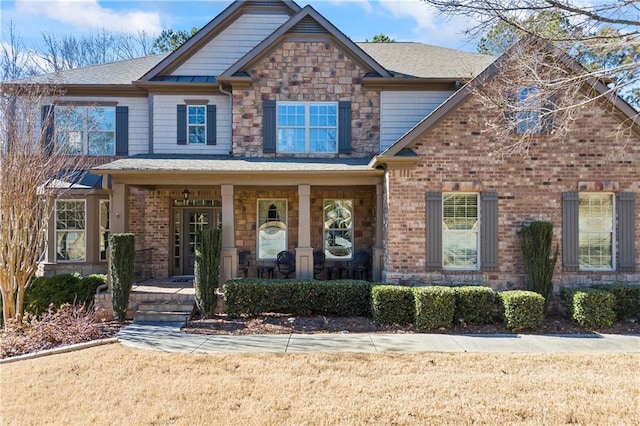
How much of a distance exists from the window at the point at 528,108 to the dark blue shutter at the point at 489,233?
1.74 m

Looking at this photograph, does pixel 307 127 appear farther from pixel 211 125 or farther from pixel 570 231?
pixel 570 231

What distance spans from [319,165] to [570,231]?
6.21 meters

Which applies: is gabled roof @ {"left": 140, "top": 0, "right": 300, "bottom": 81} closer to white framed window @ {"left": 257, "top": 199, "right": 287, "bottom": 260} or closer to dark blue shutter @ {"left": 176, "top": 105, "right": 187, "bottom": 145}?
dark blue shutter @ {"left": 176, "top": 105, "right": 187, "bottom": 145}

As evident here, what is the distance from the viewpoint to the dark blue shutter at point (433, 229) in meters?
9.81

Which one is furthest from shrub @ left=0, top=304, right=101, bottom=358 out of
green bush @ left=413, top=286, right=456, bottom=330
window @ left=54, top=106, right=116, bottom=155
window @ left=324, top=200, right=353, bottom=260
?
window @ left=324, top=200, right=353, bottom=260

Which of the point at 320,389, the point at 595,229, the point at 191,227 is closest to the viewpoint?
the point at 320,389

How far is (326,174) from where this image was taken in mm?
10586

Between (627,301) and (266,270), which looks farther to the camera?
(266,270)

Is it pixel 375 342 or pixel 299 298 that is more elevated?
pixel 299 298

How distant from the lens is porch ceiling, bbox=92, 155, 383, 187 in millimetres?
10289

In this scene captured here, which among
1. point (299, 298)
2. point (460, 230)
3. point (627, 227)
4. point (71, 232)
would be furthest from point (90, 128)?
point (627, 227)

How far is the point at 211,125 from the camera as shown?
12.8 m

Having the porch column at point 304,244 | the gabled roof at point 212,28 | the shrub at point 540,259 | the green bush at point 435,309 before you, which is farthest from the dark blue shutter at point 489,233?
the gabled roof at point 212,28

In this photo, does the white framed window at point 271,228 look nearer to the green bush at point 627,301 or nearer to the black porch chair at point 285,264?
the black porch chair at point 285,264
